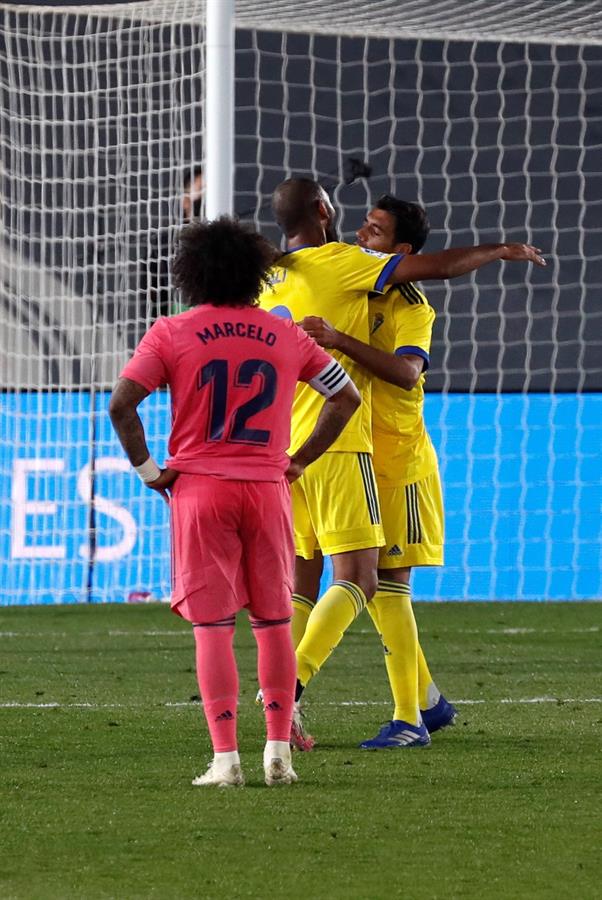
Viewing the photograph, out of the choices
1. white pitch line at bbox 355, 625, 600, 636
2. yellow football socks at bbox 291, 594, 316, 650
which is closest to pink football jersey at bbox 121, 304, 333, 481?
yellow football socks at bbox 291, 594, 316, 650

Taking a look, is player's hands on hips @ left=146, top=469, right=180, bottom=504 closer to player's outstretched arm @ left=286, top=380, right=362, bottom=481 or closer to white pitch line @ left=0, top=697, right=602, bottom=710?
player's outstretched arm @ left=286, top=380, right=362, bottom=481

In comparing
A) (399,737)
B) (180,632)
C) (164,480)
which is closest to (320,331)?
(164,480)

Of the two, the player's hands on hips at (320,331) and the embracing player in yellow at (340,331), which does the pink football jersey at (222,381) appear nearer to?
the player's hands on hips at (320,331)

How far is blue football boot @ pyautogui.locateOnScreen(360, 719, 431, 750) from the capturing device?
4402mm

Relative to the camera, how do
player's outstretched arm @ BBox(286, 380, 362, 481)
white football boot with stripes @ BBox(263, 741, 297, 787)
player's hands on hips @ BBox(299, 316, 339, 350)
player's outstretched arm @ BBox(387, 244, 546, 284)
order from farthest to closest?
player's outstretched arm @ BBox(387, 244, 546, 284)
player's hands on hips @ BBox(299, 316, 339, 350)
player's outstretched arm @ BBox(286, 380, 362, 481)
white football boot with stripes @ BBox(263, 741, 297, 787)

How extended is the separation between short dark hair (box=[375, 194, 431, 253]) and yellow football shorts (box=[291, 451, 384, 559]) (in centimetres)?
69

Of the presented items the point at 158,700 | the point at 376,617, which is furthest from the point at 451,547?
the point at 376,617

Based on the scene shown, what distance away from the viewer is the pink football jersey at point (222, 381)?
3.58 m

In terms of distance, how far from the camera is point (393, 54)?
586 inches

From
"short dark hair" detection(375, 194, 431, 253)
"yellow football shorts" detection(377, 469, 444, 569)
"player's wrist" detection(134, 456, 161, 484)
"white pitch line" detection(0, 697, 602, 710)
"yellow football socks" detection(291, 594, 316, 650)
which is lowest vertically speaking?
"white pitch line" detection(0, 697, 602, 710)

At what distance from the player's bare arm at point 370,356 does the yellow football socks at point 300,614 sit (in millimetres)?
663

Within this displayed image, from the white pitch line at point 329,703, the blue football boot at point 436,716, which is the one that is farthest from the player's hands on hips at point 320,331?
the white pitch line at point 329,703

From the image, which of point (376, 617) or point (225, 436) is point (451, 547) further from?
point (225, 436)

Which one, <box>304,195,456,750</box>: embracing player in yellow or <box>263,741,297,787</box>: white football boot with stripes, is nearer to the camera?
<box>263,741,297,787</box>: white football boot with stripes
